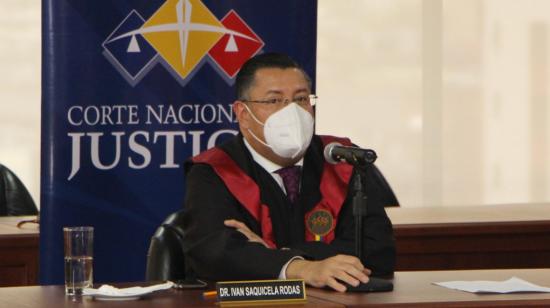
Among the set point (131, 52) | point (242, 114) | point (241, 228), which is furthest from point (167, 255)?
point (131, 52)

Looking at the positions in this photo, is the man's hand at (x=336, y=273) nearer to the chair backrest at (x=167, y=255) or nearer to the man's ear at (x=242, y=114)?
the chair backrest at (x=167, y=255)

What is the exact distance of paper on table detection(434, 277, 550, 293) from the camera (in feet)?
9.54

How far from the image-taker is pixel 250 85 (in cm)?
351

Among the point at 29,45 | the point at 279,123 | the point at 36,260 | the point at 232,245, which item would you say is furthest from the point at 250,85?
the point at 29,45

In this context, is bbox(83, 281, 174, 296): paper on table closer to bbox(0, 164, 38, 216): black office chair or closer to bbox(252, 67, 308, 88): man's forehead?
bbox(252, 67, 308, 88): man's forehead

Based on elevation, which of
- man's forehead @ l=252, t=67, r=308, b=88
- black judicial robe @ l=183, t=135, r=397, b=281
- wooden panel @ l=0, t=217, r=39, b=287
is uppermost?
man's forehead @ l=252, t=67, r=308, b=88

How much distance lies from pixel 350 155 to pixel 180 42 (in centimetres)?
125

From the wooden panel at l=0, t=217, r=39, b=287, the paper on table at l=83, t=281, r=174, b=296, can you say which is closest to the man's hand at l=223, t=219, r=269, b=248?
the paper on table at l=83, t=281, r=174, b=296

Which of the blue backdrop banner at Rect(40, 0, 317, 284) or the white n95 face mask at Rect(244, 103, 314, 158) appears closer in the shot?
the white n95 face mask at Rect(244, 103, 314, 158)

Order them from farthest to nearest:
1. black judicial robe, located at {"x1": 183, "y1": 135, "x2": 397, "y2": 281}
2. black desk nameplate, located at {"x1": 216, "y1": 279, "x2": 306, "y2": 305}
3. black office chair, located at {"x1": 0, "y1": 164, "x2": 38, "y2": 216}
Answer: black office chair, located at {"x1": 0, "y1": 164, "x2": 38, "y2": 216} → black judicial robe, located at {"x1": 183, "y1": 135, "x2": 397, "y2": 281} → black desk nameplate, located at {"x1": 216, "y1": 279, "x2": 306, "y2": 305}

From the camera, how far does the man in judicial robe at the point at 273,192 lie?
333cm

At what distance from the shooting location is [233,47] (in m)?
4.02

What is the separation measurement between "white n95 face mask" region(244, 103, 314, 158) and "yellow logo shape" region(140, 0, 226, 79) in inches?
26.3

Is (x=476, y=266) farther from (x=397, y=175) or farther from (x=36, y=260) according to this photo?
(x=397, y=175)
